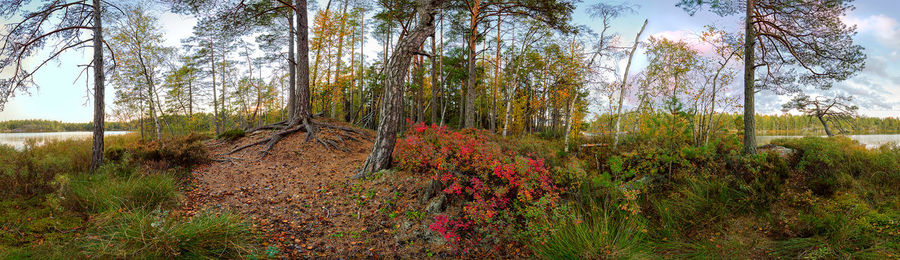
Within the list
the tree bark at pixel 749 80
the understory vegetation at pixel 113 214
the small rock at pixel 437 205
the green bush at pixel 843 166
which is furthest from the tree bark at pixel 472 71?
the green bush at pixel 843 166

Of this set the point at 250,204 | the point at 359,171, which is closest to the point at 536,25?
the point at 359,171

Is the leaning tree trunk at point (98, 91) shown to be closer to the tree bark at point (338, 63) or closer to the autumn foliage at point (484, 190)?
the autumn foliage at point (484, 190)

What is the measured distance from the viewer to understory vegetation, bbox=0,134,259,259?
3.03 m

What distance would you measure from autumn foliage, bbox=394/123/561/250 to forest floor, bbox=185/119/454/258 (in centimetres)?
49

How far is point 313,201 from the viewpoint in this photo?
17.7ft

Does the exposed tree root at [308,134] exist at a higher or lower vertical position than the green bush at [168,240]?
higher

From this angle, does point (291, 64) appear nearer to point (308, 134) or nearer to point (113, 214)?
point (308, 134)

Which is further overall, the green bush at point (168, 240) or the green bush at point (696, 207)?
the green bush at point (696, 207)

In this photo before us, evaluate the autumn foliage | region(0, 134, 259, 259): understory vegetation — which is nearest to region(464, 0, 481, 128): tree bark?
the autumn foliage

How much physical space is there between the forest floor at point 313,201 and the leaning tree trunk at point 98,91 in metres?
1.66

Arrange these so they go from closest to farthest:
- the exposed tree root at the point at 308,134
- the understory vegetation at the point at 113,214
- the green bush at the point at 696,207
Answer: the understory vegetation at the point at 113,214, the green bush at the point at 696,207, the exposed tree root at the point at 308,134

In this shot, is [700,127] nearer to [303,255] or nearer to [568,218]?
[568,218]

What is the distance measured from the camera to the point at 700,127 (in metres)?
9.80

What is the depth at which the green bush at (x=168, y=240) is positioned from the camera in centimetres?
292
